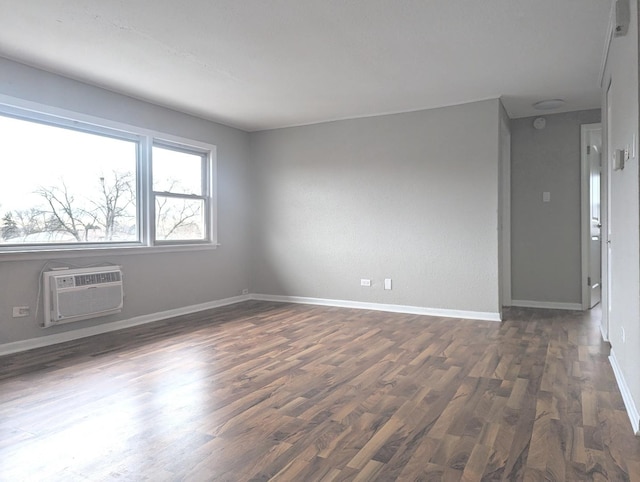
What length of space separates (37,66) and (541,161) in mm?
5586

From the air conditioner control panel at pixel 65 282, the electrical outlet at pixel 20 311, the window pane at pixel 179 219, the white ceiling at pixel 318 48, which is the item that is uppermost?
the white ceiling at pixel 318 48

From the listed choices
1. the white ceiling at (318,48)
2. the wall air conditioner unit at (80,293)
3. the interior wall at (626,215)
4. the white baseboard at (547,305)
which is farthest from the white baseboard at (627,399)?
the wall air conditioner unit at (80,293)

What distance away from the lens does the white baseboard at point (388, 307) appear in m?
4.94

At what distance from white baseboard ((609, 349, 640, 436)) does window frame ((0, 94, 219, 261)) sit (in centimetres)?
436

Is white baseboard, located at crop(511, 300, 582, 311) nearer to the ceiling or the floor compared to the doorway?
nearer to the floor

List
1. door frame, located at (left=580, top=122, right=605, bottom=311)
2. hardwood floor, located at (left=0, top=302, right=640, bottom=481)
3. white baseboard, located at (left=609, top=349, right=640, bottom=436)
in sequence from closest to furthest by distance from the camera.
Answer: hardwood floor, located at (left=0, top=302, right=640, bottom=481) → white baseboard, located at (left=609, top=349, right=640, bottom=436) → door frame, located at (left=580, top=122, right=605, bottom=311)

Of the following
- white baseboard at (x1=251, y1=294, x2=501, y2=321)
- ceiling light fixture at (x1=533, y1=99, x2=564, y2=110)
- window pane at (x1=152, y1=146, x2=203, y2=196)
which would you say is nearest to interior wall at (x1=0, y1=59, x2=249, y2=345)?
window pane at (x1=152, y1=146, x2=203, y2=196)

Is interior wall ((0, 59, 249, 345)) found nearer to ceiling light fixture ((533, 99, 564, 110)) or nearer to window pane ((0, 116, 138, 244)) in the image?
window pane ((0, 116, 138, 244))

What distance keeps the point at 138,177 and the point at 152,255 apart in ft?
2.86

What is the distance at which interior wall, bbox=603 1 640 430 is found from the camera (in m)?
2.20

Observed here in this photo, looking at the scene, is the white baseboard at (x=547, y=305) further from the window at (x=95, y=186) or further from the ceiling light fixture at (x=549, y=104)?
the window at (x=95, y=186)

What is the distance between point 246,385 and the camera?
2.88 m

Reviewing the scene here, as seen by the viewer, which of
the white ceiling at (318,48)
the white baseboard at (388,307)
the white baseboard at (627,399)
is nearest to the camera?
the white baseboard at (627,399)

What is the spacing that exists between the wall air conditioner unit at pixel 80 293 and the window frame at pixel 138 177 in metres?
0.20
